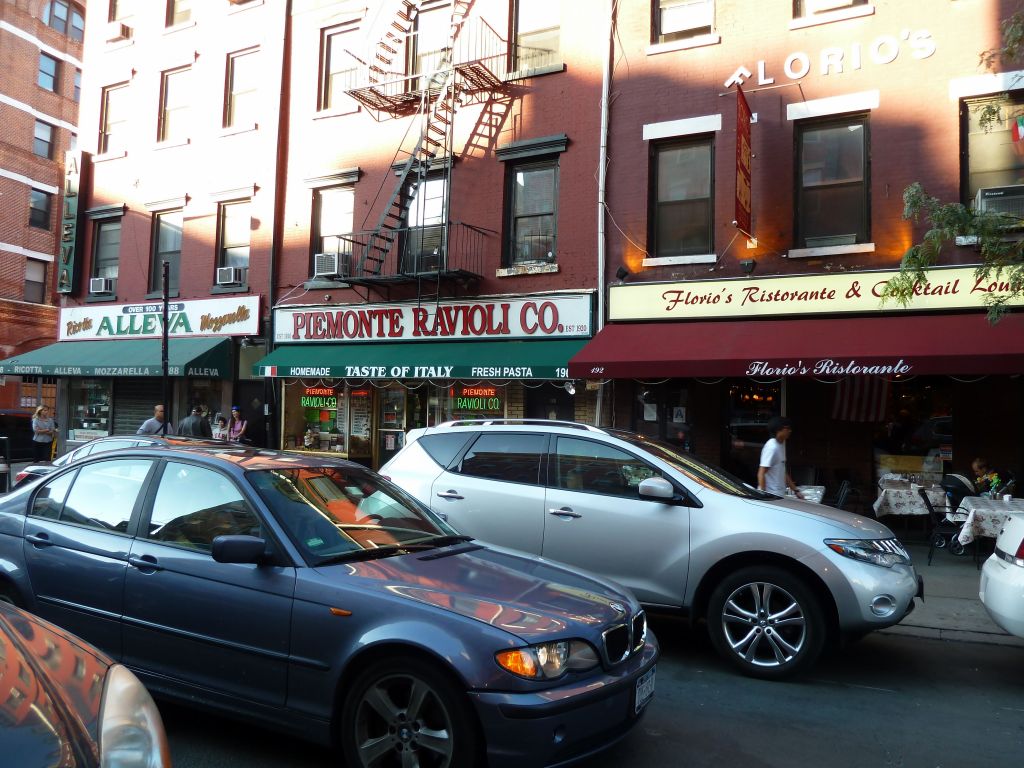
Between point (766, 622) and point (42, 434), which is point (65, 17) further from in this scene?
point (766, 622)

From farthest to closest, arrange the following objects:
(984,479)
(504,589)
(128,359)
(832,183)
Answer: (128,359) → (832,183) → (984,479) → (504,589)

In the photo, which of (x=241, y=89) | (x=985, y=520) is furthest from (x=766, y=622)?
(x=241, y=89)

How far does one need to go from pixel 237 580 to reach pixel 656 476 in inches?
131

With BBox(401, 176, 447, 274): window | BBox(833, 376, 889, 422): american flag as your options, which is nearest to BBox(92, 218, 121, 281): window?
BBox(401, 176, 447, 274): window

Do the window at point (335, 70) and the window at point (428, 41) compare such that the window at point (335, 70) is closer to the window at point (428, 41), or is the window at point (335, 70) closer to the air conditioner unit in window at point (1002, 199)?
the window at point (428, 41)

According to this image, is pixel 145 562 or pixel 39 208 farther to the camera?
pixel 39 208

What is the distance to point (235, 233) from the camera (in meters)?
17.3

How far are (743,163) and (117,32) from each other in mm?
16276

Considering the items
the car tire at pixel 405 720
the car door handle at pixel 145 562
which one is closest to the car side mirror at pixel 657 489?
the car tire at pixel 405 720

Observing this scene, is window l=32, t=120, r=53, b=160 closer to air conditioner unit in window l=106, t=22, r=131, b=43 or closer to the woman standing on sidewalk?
air conditioner unit in window l=106, t=22, r=131, b=43

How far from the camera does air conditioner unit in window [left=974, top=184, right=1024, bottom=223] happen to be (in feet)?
34.3

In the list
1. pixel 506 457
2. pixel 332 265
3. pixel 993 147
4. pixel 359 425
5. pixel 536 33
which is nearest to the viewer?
pixel 506 457

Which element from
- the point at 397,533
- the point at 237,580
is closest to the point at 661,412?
the point at 397,533

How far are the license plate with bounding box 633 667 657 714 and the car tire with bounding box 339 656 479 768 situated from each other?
87cm
